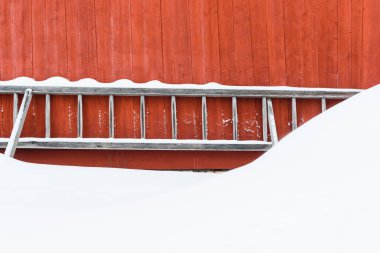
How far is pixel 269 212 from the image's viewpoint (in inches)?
53.0

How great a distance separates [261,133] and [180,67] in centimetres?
85

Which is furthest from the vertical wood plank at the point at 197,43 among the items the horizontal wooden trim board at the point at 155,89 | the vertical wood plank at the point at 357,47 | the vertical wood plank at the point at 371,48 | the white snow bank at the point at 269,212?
the white snow bank at the point at 269,212

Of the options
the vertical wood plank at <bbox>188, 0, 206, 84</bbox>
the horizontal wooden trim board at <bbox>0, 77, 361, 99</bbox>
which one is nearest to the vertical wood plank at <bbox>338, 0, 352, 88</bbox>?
the horizontal wooden trim board at <bbox>0, 77, 361, 99</bbox>

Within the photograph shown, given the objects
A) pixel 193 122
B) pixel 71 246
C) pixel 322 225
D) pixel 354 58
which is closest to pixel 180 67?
pixel 193 122

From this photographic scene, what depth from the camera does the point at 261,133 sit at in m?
4.30

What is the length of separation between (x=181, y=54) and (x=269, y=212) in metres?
3.05

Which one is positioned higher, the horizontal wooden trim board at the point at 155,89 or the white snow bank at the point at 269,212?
the horizontal wooden trim board at the point at 155,89

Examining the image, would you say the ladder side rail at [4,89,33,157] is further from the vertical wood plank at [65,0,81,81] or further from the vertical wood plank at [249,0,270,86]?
the vertical wood plank at [249,0,270,86]

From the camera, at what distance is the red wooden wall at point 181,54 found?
13.6ft

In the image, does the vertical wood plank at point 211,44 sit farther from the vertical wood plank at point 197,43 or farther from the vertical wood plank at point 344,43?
the vertical wood plank at point 344,43

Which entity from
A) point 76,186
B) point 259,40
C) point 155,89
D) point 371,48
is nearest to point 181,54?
point 155,89

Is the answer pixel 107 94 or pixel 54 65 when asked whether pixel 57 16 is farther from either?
pixel 107 94

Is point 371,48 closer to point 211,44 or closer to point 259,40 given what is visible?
point 259,40

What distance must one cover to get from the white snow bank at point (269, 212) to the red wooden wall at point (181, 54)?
7.32 feet
